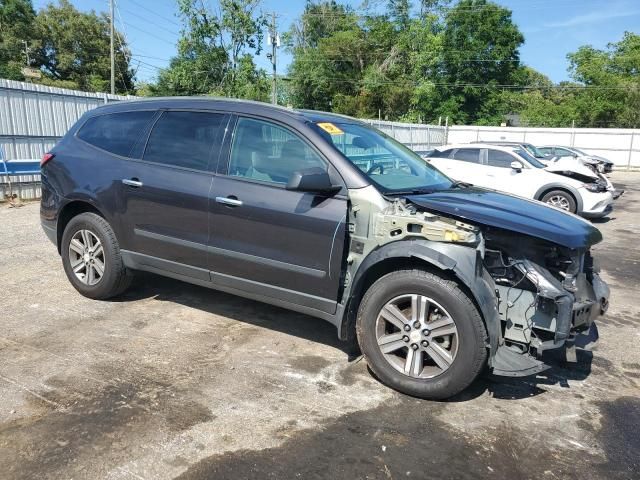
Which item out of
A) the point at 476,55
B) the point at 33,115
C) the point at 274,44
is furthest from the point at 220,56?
the point at 476,55

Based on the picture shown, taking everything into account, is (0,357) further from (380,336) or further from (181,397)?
(380,336)

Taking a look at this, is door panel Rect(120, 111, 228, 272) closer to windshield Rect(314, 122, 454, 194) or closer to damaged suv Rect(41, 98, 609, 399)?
damaged suv Rect(41, 98, 609, 399)

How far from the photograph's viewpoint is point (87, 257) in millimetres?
4938

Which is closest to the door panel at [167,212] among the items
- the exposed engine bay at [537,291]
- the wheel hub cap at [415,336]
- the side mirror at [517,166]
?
the wheel hub cap at [415,336]

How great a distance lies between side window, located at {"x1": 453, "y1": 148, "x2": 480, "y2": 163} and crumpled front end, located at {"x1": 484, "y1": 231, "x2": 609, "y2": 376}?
28.7 feet

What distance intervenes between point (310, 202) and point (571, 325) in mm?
1876

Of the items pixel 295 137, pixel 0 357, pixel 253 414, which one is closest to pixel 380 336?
pixel 253 414

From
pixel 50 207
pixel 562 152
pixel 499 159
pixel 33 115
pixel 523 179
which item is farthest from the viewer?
pixel 562 152

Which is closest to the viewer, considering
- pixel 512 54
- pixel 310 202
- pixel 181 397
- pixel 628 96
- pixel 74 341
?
pixel 181 397

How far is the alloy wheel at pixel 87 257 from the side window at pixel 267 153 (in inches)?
67.6

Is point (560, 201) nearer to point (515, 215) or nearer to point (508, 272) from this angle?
point (515, 215)

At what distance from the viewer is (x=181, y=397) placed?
334 centimetres

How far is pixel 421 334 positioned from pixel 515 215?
1.04m

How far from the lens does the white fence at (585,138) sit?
31.7 m
